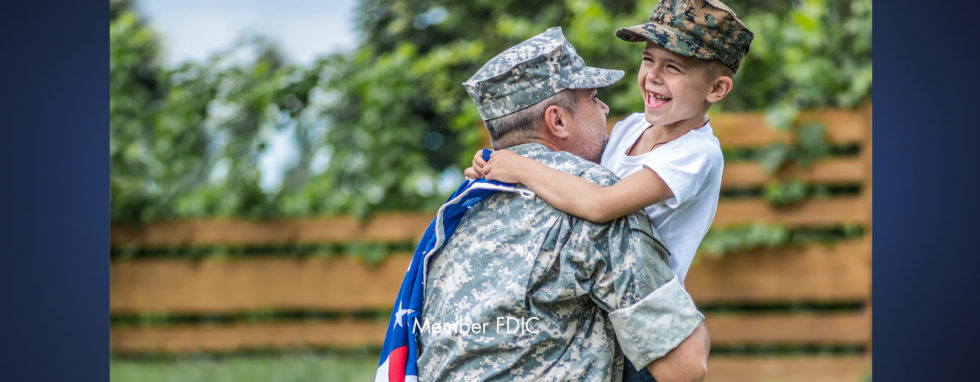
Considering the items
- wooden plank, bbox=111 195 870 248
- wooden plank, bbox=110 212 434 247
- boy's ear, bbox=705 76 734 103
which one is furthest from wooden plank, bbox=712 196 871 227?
boy's ear, bbox=705 76 734 103

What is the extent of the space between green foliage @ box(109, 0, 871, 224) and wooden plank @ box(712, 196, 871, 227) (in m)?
0.27

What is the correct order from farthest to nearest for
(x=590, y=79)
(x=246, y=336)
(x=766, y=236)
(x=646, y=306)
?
(x=246, y=336) → (x=766, y=236) → (x=590, y=79) → (x=646, y=306)

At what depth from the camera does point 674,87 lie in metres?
2.17

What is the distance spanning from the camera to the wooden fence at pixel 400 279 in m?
4.83

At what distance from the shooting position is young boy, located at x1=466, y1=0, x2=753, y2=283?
196cm

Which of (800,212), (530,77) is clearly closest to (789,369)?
(800,212)

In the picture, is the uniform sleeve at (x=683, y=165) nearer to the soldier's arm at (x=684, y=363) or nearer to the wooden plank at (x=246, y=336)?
the soldier's arm at (x=684, y=363)

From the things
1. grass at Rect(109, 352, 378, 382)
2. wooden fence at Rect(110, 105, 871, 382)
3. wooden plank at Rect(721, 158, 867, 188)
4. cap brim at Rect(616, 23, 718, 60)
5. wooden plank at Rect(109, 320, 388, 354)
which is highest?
cap brim at Rect(616, 23, 718, 60)

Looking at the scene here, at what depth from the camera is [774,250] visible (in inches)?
193

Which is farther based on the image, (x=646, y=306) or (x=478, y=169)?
(x=478, y=169)
